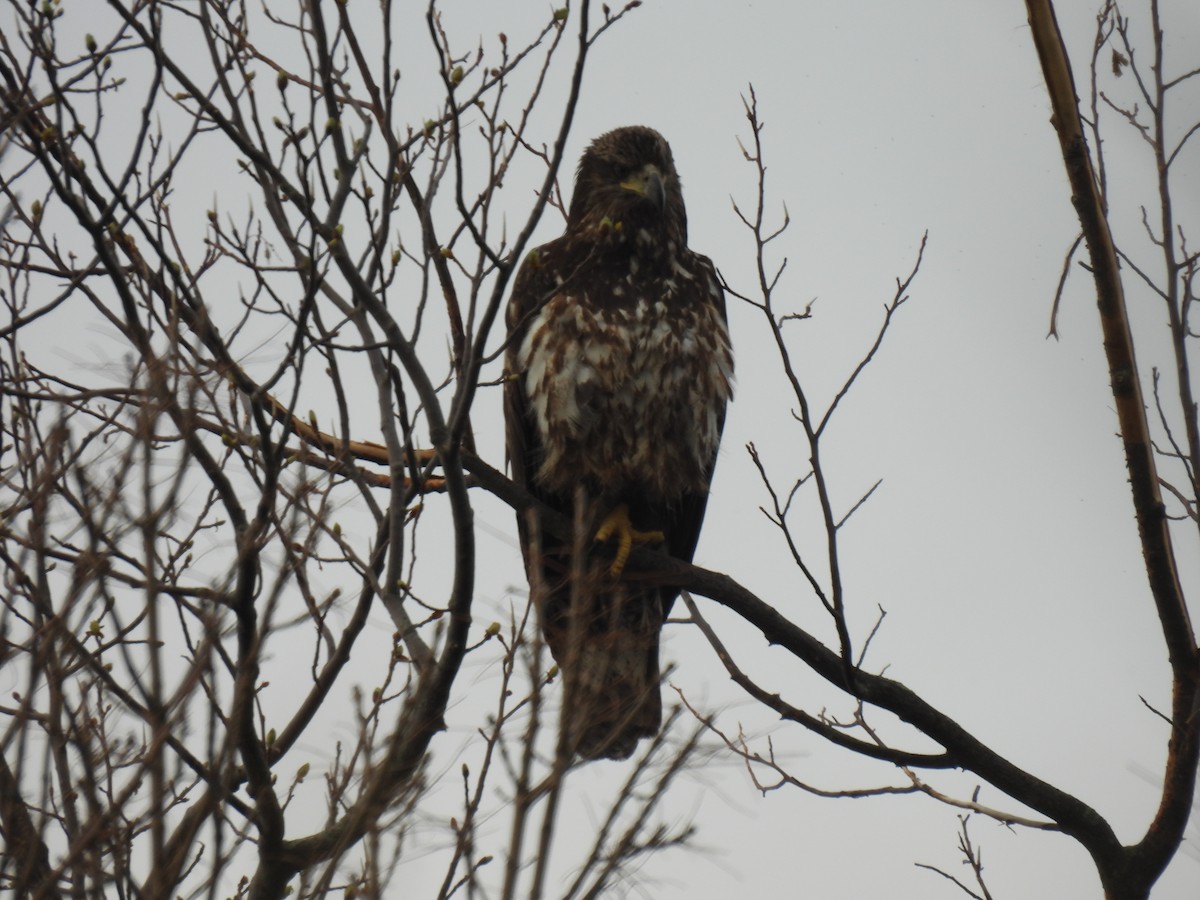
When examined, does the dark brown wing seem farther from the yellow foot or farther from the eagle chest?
the yellow foot

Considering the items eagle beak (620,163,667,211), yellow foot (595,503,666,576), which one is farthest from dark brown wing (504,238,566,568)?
eagle beak (620,163,667,211)

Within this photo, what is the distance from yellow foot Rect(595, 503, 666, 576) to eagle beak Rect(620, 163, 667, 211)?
116cm

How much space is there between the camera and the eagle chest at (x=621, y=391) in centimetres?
461

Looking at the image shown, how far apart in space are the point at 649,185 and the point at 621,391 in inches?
37.1

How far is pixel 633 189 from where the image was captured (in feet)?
17.0

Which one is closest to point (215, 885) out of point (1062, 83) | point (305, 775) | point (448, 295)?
point (305, 775)

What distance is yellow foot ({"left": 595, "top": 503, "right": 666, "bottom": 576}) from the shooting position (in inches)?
181

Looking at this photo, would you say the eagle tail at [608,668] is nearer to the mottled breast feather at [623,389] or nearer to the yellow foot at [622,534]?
the yellow foot at [622,534]

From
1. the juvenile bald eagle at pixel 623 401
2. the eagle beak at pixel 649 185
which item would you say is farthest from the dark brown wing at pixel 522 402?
the eagle beak at pixel 649 185

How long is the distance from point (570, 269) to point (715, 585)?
142 cm

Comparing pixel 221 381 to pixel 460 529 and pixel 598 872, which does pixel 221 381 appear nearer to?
pixel 460 529

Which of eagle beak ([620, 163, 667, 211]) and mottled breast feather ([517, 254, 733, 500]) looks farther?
eagle beak ([620, 163, 667, 211])

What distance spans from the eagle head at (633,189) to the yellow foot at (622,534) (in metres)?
1.00

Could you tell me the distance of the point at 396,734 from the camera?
88.4 inches
